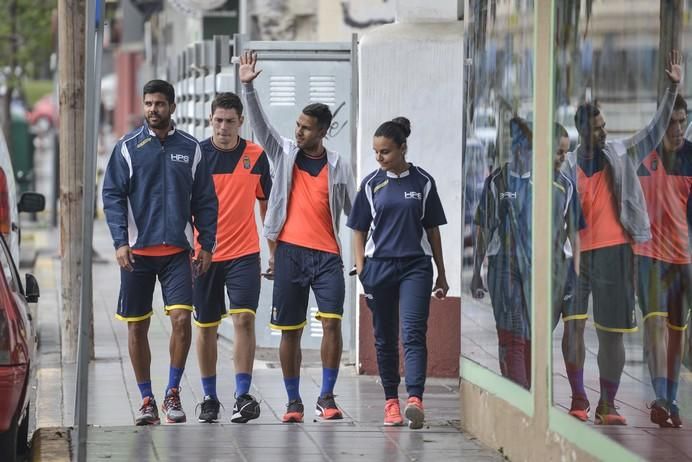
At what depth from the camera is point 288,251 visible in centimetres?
952

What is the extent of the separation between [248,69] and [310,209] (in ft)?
2.93

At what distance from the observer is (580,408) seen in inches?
274

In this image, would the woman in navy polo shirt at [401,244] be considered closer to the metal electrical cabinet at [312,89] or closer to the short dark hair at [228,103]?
the short dark hair at [228,103]

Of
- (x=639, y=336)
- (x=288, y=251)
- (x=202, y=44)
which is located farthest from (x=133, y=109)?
(x=639, y=336)

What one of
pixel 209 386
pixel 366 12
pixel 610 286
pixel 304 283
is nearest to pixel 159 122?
pixel 304 283

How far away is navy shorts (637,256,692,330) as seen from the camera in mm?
5508

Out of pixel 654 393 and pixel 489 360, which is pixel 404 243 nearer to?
pixel 489 360

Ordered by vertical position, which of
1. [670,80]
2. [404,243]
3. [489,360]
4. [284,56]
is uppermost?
[284,56]

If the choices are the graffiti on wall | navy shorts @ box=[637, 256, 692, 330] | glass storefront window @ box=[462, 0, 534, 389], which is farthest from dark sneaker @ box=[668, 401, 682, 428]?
the graffiti on wall

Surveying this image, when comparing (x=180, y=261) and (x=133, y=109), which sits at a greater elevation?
(x=133, y=109)

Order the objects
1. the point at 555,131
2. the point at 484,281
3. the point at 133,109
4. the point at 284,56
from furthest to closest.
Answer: the point at 133,109 → the point at 284,56 → the point at 484,281 → the point at 555,131

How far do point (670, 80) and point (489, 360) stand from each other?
3286mm

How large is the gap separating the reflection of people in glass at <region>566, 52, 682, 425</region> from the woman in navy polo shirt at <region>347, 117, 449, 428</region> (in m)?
2.28

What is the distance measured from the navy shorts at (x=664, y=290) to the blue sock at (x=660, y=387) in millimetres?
219
